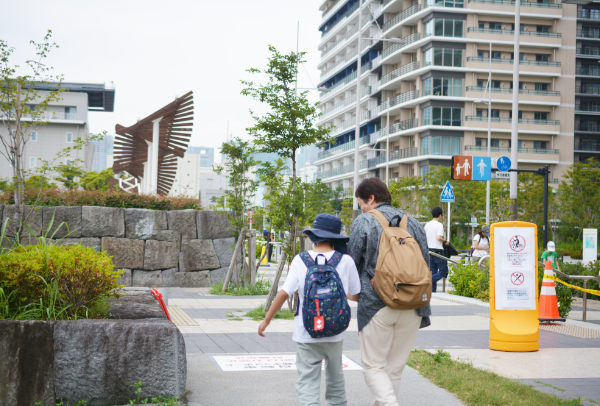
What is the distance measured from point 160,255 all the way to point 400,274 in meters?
12.5

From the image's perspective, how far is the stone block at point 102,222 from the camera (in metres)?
14.8

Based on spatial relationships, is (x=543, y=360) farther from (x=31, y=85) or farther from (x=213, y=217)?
(x=213, y=217)

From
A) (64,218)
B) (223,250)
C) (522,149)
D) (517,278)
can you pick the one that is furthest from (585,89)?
(517,278)

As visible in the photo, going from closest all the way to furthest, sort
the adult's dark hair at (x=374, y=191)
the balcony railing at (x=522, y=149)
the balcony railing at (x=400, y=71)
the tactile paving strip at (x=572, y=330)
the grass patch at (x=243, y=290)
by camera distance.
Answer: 1. the adult's dark hair at (x=374, y=191)
2. the tactile paving strip at (x=572, y=330)
3. the grass patch at (x=243, y=290)
4. the balcony railing at (x=522, y=149)
5. the balcony railing at (x=400, y=71)

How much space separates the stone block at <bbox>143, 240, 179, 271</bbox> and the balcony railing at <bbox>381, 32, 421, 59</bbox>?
4657cm

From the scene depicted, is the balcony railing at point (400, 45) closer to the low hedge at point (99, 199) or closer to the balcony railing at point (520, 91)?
the balcony railing at point (520, 91)

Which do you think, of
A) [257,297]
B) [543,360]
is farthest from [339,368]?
[257,297]

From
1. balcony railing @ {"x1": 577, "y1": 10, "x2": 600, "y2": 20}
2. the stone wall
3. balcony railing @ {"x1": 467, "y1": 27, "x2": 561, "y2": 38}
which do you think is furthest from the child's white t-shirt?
balcony railing @ {"x1": 577, "y1": 10, "x2": 600, "y2": 20}

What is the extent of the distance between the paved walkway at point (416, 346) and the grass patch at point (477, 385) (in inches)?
5.4

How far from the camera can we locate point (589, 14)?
224ft

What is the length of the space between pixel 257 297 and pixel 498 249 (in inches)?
270

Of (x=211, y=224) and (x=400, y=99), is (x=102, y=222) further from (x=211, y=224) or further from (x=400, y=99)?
(x=400, y=99)

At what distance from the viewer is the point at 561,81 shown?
61875mm

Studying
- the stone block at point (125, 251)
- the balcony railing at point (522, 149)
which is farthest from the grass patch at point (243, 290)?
the balcony railing at point (522, 149)
